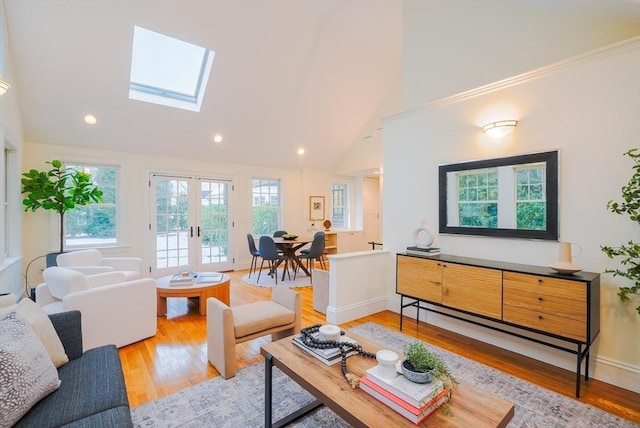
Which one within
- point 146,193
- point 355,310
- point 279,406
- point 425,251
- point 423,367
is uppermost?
point 146,193

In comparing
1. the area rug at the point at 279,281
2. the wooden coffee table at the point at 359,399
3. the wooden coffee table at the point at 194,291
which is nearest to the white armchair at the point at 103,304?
the wooden coffee table at the point at 194,291

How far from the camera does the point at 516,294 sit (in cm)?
242

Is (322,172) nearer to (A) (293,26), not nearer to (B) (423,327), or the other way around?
(A) (293,26)

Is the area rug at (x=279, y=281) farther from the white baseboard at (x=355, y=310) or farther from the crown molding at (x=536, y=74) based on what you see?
the crown molding at (x=536, y=74)

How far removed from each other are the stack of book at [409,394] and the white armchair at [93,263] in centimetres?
346

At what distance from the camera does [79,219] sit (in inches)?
193

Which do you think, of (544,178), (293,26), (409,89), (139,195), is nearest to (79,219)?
(139,195)

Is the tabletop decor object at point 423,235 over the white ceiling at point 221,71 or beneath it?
beneath

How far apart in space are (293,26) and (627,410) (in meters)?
5.34

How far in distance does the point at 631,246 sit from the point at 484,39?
2402mm

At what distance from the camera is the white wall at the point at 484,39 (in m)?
2.62

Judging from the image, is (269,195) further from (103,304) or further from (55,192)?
(103,304)

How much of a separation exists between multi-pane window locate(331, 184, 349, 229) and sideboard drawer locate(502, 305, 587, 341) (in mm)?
5855

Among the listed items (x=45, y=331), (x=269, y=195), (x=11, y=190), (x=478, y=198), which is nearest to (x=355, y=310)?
(x=478, y=198)
